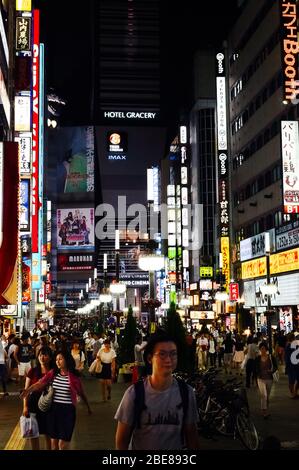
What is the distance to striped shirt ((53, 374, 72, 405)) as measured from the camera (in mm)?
9602

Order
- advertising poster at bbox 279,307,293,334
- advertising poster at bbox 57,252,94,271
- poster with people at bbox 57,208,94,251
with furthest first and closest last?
advertising poster at bbox 57,252,94,271
poster with people at bbox 57,208,94,251
advertising poster at bbox 279,307,293,334

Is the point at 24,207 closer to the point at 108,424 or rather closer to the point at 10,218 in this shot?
the point at 10,218

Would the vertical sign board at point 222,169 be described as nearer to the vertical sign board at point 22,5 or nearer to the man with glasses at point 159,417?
the vertical sign board at point 22,5

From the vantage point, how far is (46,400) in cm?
956

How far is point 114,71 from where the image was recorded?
177 metres

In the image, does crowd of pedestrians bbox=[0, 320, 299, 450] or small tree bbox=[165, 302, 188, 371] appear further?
small tree bbox=[165, 302, 188, 371]

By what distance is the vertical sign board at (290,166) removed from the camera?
3639cm

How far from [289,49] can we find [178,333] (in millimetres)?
21844

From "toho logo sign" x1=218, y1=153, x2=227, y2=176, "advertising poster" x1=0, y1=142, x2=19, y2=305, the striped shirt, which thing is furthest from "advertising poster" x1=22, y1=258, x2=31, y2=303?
the striped shirt

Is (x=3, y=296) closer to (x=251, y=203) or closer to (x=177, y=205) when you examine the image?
(x=251, y=203)

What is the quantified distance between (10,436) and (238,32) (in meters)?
54.4

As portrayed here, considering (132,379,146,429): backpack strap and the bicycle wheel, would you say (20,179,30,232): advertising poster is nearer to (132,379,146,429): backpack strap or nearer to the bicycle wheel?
the bicycle wheel

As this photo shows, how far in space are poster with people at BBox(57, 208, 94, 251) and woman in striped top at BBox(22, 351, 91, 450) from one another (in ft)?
342
